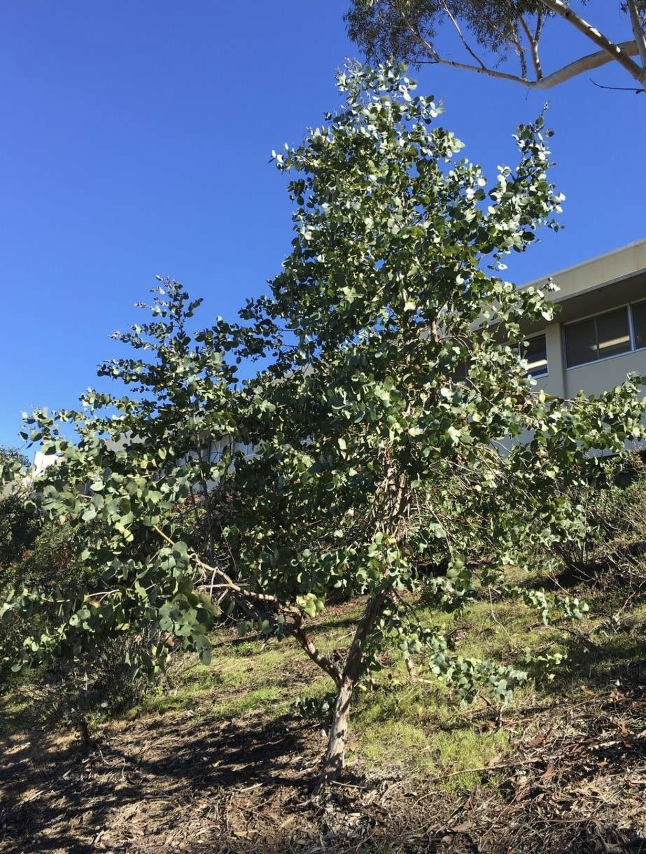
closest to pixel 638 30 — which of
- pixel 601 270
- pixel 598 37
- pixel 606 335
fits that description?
pixel 598 37

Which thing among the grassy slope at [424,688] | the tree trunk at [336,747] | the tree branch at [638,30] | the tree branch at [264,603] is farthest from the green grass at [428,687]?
the tree branch at [638,30]

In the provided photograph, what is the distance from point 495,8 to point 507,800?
36.4 feet

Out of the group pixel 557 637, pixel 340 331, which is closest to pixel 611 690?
pixel 557 637

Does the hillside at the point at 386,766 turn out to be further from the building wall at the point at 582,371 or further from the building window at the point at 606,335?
the building window at the point at 606,335

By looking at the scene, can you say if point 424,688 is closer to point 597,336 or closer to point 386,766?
point 386,766

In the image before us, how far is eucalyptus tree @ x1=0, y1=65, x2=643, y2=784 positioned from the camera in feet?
11.2

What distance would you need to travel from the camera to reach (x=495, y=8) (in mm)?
10422

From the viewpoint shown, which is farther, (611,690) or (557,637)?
(557,637)

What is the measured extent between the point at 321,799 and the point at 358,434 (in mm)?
2489

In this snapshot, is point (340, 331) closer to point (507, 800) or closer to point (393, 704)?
point (507, 800)

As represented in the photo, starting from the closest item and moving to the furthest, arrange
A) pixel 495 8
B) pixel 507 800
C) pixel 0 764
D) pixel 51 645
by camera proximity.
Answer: pixel 51 645, pixel 507 800, pixel 0 764, pixel 495 8

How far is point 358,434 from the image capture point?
3781 mm

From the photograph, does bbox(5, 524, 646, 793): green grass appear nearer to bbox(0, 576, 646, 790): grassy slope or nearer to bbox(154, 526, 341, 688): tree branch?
bbox(0, 576, 646, 790): grassy slope

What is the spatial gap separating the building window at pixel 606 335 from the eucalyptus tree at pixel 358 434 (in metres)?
11.2
